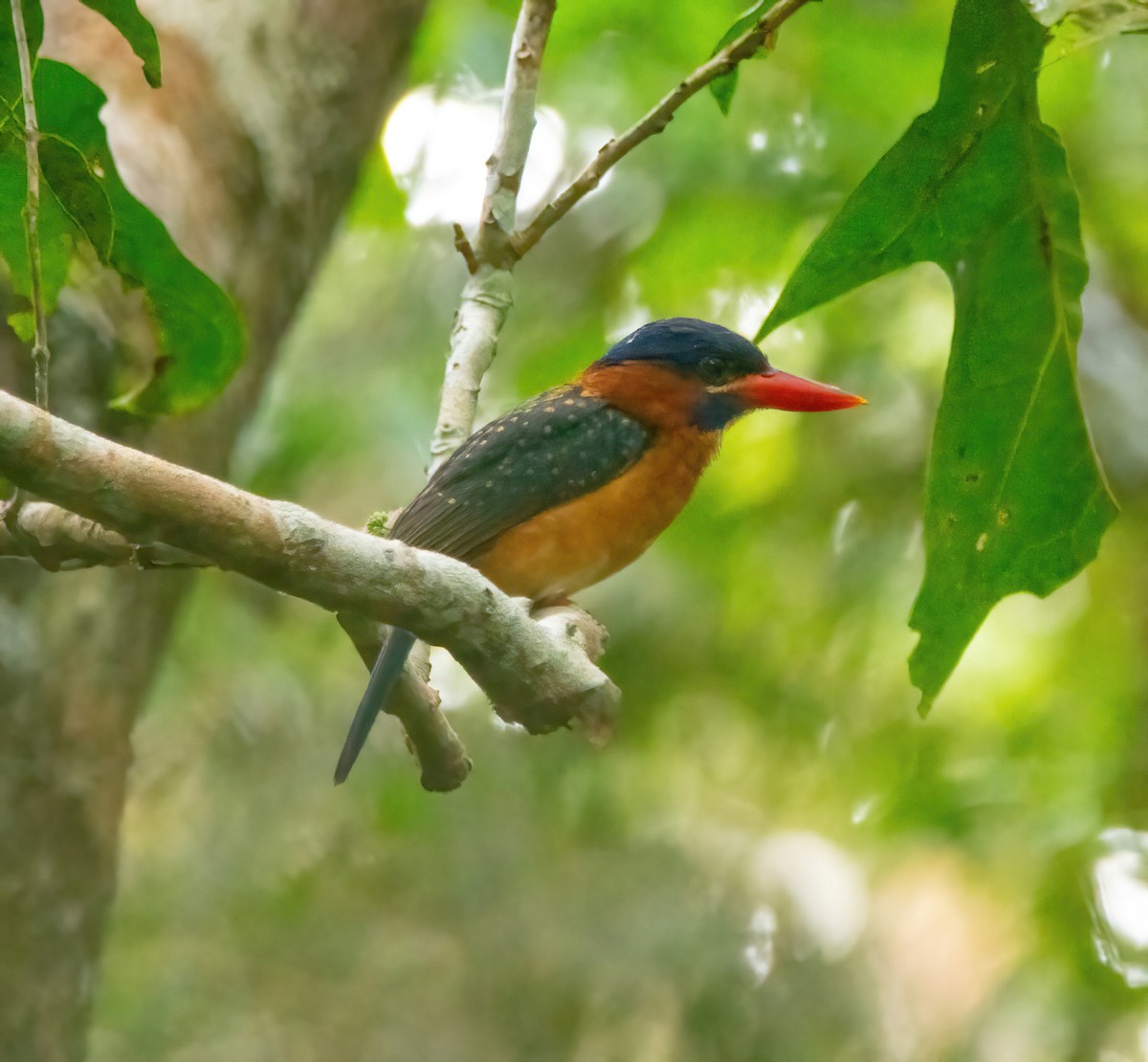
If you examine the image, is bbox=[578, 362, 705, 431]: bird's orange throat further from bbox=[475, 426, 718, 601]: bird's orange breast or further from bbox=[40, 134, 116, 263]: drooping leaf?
bbox=[40, 134, 116, 263]: drooping leaf

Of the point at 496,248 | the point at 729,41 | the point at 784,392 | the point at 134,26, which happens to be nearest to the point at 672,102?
the point at 729,41

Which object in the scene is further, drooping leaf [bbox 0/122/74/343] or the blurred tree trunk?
the blurred tree trunk

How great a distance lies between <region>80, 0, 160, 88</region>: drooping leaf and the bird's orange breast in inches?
52.3

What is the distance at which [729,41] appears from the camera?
2.11 meters

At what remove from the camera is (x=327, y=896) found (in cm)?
499

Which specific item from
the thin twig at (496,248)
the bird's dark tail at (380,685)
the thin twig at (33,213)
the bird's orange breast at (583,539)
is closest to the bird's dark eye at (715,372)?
the bird's orange breast at (583,539)

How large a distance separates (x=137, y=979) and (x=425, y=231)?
11.4 ft

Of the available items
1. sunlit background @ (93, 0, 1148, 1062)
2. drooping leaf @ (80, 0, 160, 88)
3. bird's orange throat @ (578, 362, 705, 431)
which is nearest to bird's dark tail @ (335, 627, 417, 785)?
drooping leaf @ (80, 0, 160, 88)

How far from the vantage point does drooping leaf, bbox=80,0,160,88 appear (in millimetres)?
1925

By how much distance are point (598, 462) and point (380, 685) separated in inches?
42.4

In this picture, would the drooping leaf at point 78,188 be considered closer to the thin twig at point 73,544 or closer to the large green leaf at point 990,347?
the thin twig at point 73,544

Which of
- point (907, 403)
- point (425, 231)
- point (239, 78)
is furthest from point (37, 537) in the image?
point (425, 231)

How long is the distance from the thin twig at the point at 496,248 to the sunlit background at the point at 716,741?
1958 mm

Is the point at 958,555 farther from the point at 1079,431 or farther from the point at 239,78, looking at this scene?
the point at 239,78
